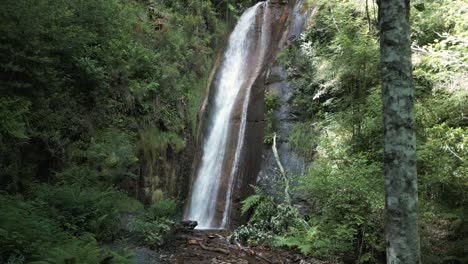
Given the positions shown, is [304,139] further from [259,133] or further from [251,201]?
[251,201]

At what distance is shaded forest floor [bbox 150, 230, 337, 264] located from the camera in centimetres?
694

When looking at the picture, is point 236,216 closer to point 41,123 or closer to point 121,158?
point 121,158

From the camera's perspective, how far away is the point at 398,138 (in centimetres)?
327

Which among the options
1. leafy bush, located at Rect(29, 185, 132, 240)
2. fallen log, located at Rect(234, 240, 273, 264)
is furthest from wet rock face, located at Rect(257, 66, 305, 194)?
leafy bush, located at Rect(29, 185, 132, 240)

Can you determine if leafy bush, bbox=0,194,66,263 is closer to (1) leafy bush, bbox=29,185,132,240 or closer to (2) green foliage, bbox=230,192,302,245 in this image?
(1) leafy bush, bbox=29,185,132,240

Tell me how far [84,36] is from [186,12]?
809 cm

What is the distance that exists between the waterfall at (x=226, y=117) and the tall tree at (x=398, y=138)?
754 cm

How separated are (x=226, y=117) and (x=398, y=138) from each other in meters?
10.0

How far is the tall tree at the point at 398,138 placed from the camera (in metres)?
3.18

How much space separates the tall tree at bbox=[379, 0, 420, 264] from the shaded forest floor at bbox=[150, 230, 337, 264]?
13.2 feet

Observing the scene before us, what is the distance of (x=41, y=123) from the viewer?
698cm

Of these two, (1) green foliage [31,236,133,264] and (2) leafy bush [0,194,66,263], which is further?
(2) leafy bush [0,194,66,263]

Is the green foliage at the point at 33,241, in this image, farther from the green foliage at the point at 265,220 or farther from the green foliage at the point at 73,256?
the green foliage at the point at 265,220

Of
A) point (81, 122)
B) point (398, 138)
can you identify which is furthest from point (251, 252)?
point (398, 138)
